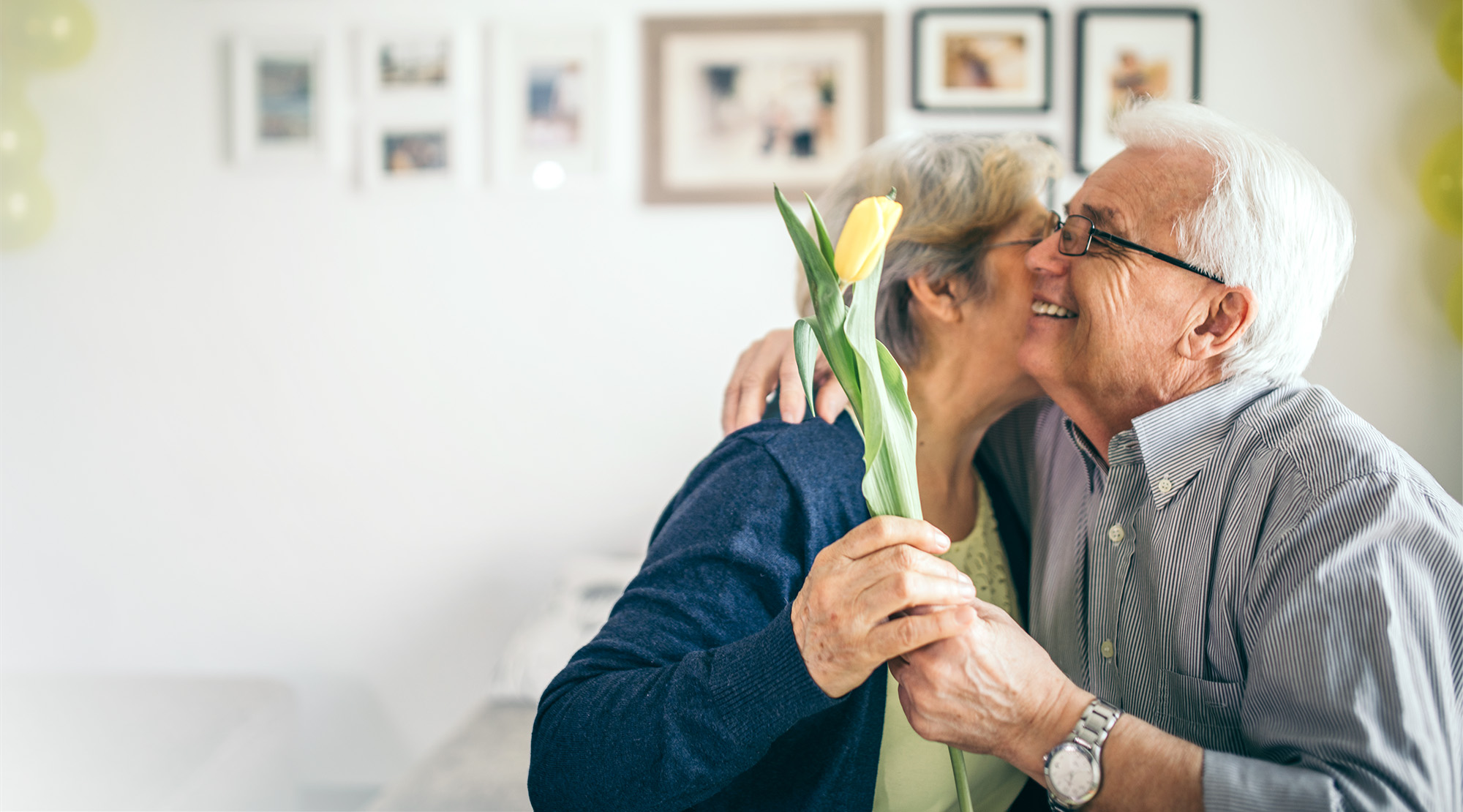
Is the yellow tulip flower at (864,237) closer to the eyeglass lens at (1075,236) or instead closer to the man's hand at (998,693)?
the man's hand at (998,693)

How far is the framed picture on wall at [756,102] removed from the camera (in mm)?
2549

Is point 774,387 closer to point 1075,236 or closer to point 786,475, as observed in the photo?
point 786,475

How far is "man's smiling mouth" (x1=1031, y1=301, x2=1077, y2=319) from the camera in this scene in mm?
1157

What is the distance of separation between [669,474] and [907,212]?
1594 mm

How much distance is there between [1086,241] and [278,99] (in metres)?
2.54

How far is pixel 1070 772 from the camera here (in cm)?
80

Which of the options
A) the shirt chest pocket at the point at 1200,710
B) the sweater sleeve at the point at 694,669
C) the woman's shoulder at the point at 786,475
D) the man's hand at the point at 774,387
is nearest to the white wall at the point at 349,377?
the man's hand at the point at 774,387

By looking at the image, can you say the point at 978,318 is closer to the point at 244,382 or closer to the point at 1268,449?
the point at 1268,449

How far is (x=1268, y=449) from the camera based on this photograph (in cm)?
93

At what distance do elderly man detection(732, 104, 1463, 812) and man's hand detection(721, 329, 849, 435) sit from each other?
0.05ft

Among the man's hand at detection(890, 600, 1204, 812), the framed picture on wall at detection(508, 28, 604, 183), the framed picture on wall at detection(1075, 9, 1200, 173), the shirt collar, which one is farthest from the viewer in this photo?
the framed picture on wall at detection(508, 28, 604, 183)

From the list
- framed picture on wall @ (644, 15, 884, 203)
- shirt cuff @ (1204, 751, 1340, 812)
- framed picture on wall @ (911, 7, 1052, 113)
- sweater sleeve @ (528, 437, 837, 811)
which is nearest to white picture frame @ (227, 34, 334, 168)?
framed picture on wall @ (644, 15, 884, 203)

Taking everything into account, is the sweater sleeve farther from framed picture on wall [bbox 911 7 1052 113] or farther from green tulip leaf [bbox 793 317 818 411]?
framed picture on wall [bbox 911 7 1052 113]

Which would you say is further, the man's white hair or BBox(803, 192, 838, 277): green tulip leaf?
the man's white hair
